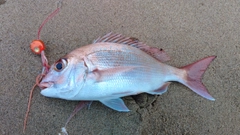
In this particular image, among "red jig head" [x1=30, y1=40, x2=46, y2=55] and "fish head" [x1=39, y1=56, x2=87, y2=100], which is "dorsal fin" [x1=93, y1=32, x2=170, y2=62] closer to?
"fish head" [x1=39, y1=56, x2=87, y2=100]

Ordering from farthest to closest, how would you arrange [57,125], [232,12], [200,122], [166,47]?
[232,12] < [166,47] < [200,122] < [57,125]

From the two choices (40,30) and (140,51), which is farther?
(40,30)

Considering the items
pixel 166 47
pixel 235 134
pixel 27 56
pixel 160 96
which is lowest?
pixel 235 134

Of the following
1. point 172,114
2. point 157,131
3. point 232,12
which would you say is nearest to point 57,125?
point 157,131

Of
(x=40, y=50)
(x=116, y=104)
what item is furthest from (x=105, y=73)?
(x=40, y=50)

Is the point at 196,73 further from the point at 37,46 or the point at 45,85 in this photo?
the point at 37,46

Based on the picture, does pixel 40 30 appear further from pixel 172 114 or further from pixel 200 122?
pixel 200 122

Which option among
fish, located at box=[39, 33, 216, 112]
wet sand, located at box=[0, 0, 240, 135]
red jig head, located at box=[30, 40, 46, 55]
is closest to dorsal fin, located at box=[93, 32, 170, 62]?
fish, located at box=[39, 33, 216, 112]

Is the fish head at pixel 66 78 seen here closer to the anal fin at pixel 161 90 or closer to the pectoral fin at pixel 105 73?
the pectoral fin at pixel 105 73
